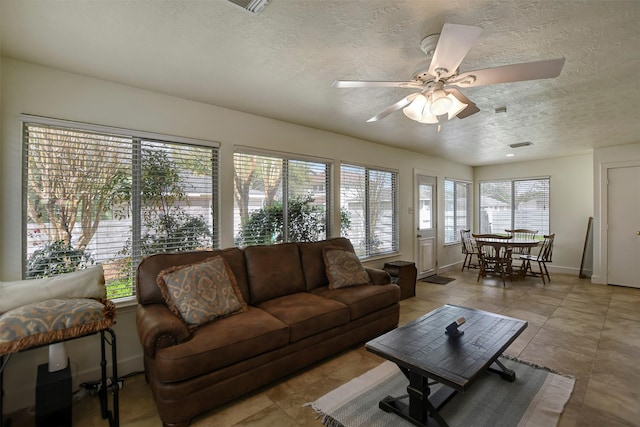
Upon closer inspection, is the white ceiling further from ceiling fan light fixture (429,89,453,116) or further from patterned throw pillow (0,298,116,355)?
patterned throw pillow (0,298,116,355)

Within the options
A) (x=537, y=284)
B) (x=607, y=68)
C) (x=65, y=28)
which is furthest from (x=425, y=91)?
(x=537, y=284)

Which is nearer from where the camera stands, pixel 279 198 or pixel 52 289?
pixel 52 289

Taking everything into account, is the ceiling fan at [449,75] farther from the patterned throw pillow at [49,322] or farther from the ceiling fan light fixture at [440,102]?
the patterned throw pillow at [49,322]

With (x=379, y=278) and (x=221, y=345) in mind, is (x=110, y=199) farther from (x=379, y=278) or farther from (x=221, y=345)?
(x=379, y=278)

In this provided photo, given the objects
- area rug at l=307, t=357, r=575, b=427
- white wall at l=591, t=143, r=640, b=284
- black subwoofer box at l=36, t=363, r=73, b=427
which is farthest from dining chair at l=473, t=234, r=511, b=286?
black subwoofer box at l=36, t=363, r=73, b=427

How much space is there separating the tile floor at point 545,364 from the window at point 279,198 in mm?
1557

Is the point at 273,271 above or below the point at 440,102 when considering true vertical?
below

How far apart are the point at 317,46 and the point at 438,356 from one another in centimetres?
215

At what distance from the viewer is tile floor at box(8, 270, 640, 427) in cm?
194

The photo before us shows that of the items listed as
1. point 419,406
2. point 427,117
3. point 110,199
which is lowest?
point 419,406

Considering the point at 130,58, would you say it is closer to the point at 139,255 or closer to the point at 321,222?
the point at 139,255

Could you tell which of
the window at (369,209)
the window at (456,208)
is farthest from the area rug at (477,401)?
the window at (456,208)

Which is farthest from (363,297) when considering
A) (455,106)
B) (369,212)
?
(369,212)

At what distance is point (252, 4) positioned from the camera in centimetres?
154
